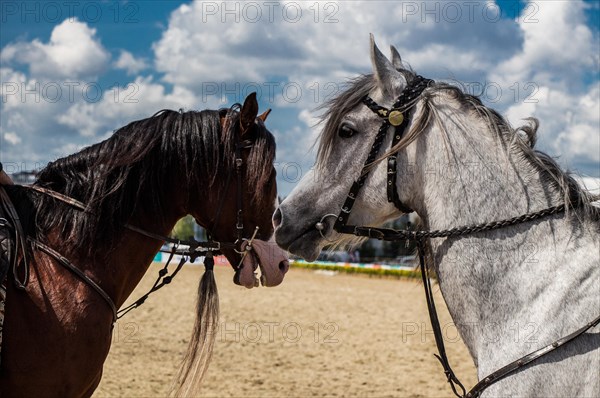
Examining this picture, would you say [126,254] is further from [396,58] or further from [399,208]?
[396,58]

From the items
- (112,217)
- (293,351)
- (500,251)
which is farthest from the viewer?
(293,351)

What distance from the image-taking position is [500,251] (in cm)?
236

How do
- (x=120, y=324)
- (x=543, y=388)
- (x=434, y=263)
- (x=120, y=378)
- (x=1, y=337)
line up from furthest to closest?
(x=120, y=324) < (x=120, y=378) < (x=1, y=337) < (x=434, y=263) < (x=543, y=388)

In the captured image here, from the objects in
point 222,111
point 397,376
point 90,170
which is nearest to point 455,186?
point 222,111

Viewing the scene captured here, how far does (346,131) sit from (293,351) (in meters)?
8.40

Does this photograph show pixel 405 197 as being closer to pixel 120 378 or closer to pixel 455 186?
pixel 455 186

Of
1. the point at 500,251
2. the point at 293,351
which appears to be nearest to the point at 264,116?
the point at 500,251

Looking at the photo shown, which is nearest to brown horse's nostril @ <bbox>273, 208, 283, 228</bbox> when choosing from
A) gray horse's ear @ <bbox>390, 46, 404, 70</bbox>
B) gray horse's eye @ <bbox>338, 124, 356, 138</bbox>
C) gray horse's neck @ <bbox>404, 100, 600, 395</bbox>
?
gray horse's eye @ <bbox>338, 124, 356, 138</bbox>

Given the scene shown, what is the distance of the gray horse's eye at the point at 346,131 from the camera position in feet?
8.25

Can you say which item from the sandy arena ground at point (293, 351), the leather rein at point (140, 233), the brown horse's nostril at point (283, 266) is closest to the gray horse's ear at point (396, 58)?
the leather rein at point (140, 233)

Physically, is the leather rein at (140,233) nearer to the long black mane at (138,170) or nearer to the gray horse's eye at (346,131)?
the long black mane at (138,170)

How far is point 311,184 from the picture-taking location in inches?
101

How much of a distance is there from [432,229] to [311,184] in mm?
533

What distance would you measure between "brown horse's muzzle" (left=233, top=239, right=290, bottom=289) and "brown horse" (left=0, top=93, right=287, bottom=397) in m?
0.04
